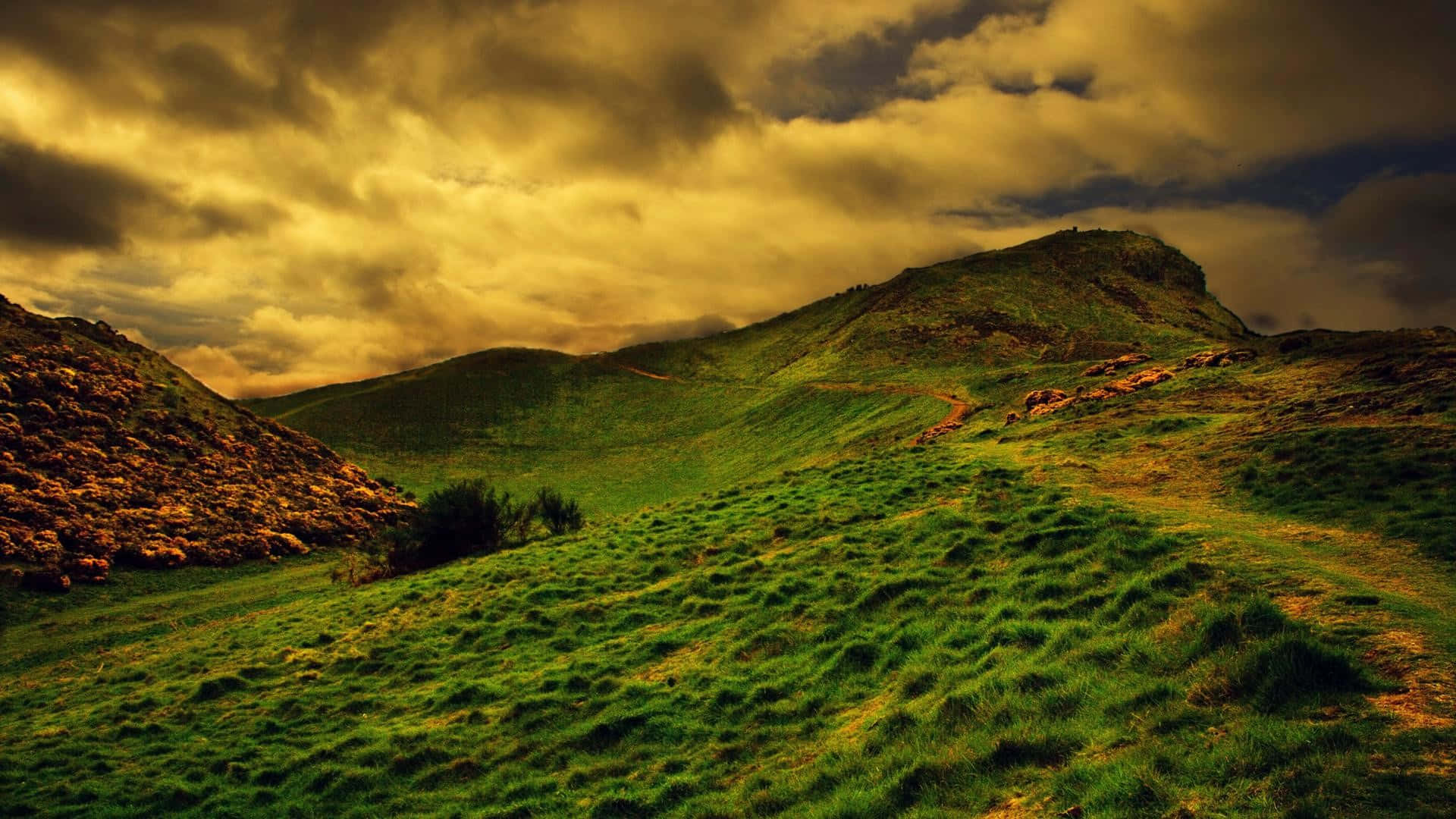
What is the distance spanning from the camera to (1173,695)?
8828mm

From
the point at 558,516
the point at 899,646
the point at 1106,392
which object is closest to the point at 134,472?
the point at 558,516

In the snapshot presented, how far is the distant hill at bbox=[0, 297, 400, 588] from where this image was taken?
37188 mm

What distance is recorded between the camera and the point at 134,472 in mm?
43125

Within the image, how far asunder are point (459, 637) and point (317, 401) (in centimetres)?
13946

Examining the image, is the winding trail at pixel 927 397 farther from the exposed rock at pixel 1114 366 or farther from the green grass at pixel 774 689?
the green grass at pixel 774 689

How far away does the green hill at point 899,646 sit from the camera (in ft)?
26.9

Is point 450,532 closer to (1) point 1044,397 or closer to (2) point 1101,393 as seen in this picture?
(1) point 1044,397

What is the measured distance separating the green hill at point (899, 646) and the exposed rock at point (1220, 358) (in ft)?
0.71

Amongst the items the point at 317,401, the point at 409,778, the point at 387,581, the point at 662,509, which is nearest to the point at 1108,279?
the point at 662,509

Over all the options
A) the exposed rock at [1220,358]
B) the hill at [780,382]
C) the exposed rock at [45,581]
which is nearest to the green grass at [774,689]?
the exposed rock at [45,581]

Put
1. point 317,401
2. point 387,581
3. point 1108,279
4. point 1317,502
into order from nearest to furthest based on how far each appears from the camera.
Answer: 1. point 1317,502
2. point 387,581
3. point 1108,279
4. point 317,401

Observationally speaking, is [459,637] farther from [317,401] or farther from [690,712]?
[317,401]

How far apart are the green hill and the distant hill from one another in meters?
3.17

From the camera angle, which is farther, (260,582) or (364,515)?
(364,515)
